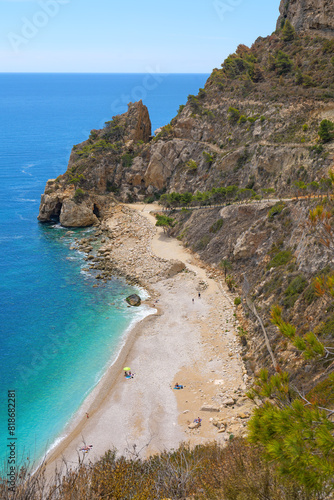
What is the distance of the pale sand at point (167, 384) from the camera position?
2584cm

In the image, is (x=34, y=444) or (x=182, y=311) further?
(x=182, y=311)

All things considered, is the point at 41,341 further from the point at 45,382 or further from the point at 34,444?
the point at 34,444

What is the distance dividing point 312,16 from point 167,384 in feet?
255

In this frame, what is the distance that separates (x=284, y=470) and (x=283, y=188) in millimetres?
43899

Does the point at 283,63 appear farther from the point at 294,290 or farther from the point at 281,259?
the point at 294,290

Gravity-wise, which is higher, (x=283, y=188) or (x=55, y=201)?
(x=283, y=188)

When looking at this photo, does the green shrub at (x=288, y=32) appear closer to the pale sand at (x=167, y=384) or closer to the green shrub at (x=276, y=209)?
the green shrub at (x=276, y=209)

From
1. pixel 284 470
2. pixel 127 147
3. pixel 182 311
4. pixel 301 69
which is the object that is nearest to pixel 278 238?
pixel 182 311

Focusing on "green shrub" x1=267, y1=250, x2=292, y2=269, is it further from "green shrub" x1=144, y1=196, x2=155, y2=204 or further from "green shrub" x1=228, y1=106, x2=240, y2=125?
"green shrub" x1=144, y1=196, x2=155, y2=204

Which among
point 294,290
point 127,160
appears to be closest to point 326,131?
point 294,290

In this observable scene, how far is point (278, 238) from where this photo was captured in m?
39.8

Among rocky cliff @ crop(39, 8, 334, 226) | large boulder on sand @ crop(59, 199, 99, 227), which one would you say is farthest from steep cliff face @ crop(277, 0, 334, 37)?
large boulder on sand @ crop(59, 199, 99, 227)

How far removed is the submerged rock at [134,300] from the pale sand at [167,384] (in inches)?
108

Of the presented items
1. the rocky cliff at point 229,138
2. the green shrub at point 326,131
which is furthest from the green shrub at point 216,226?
the green shrub at point 326,131
